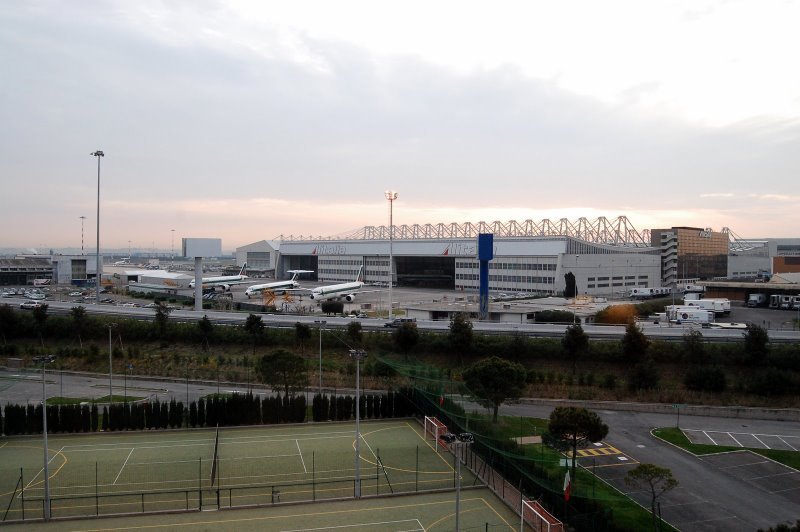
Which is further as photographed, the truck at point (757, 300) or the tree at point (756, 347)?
the truck at point (757, 300)

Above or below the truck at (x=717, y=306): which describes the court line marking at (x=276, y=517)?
below

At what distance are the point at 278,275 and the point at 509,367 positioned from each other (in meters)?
91.1

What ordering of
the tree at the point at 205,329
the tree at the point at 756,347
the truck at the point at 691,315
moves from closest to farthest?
the tree at the point at 756,347 < the tree at the point at 205,329 < the truck at the point at 691,315

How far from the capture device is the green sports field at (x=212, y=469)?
1694cm

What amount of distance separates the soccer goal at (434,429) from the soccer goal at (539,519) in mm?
6235

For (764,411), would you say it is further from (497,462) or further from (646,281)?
(646,281)

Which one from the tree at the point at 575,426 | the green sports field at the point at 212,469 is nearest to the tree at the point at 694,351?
the green sports field at the point at 212,469

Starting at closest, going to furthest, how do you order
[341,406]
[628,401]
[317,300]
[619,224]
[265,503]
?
[265,503] → [341,406] → [628,401] → [317,300] → [619,224]

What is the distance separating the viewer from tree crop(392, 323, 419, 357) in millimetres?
36188

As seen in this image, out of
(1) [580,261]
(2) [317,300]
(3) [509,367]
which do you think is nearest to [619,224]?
(1) [580,261]

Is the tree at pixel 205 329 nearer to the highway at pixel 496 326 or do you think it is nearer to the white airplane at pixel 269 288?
the highway at pixel 496 326

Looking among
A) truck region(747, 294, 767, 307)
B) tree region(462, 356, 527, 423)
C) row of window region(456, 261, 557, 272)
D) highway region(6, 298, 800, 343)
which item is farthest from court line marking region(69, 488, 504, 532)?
truck region(747, 294, 767, 307)

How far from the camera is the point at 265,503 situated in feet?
55.5

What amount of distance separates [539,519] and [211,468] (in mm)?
10861
